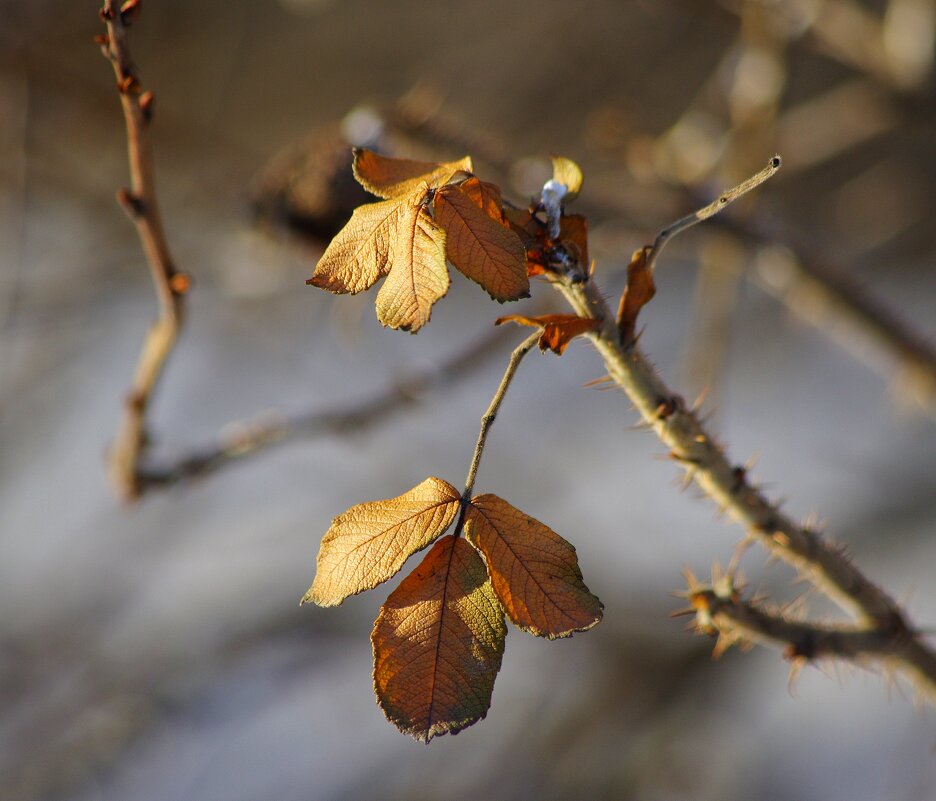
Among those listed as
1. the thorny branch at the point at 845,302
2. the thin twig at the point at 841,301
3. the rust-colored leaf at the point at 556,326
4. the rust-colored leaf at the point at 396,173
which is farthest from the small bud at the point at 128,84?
the thin twig at the point at 841,301

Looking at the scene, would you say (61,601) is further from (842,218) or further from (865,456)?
(842,218)

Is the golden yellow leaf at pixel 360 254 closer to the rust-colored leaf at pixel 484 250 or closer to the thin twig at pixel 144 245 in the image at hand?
the rust-colored leaf at pixel 484 250

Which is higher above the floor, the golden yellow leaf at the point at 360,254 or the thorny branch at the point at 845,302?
the thorny branch at the point at 845,302

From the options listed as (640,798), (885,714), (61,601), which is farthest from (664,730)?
(61,601)

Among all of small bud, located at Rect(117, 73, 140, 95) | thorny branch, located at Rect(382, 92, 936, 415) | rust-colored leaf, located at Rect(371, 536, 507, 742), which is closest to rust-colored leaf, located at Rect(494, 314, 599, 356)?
rust-colored leaf, located at Rect(371, 536, 507, 742)

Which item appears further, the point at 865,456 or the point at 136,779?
the point at 865,456

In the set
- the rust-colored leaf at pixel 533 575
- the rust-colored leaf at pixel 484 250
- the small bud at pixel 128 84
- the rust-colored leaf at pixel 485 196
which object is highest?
the small bud at pixel 128 84

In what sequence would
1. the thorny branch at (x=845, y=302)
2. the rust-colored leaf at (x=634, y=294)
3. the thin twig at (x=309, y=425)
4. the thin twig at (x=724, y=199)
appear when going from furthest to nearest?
the thorny branch at (x=845, y=302), the thin twig at (x=309, y=425), the rust-colored leaf at (x=634, y=294), the thin twig at (x=724, y=199)
